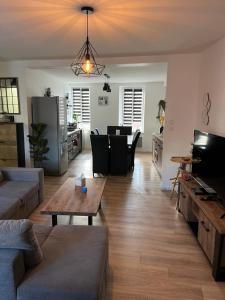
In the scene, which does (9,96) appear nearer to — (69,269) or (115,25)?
(115,25)

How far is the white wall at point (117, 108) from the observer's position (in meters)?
7.40

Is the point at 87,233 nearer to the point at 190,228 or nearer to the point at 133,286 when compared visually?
the point at 133,286

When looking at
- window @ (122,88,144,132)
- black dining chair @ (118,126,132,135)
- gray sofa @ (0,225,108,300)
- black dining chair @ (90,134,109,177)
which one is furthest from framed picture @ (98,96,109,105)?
gray sofa @ (0,225,108,300)

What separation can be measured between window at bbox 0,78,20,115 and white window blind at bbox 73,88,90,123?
3519 mm

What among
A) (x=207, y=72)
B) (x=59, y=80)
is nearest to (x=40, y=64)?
(x=59, y=80)

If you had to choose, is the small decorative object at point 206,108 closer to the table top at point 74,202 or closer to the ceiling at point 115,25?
the ceiling at point 115,25

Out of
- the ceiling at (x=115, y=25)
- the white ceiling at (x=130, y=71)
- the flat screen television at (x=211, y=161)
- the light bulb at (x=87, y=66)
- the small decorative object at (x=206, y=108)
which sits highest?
the white ceiling at (x=130, y=71)

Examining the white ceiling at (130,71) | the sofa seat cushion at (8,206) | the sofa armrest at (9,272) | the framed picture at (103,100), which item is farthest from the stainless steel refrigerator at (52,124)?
the sofa armrest at (9,272)

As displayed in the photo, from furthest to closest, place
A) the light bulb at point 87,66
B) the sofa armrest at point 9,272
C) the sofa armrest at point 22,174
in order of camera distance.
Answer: the sofa armrest at point 22,174 → the light bulb at point 87,66 → the sofa armrest at point 9,272

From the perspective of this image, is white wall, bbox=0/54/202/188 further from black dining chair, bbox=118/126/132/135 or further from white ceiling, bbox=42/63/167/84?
black dining chair, bbox=118/126/132/135

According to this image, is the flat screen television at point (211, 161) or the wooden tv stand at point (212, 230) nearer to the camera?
the wooden tv stand at point (212, 230)

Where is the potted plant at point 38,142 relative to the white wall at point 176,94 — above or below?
below

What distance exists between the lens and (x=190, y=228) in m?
2.88

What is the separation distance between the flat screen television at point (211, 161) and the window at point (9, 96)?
12.3 feet
